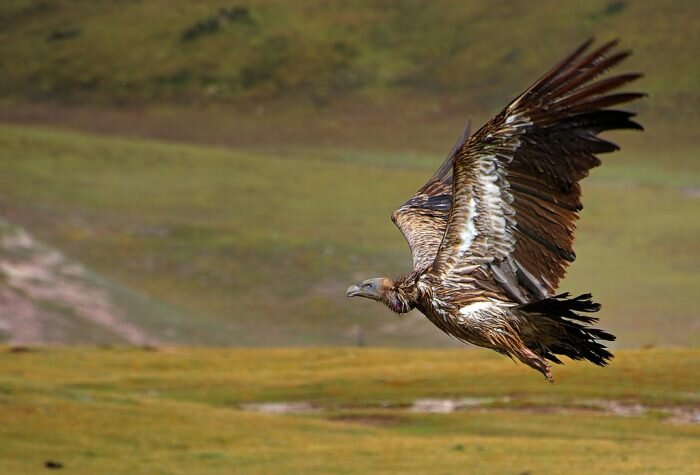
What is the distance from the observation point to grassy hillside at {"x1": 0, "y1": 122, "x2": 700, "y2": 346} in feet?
138

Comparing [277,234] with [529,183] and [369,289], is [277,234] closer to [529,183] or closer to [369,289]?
[369,289]

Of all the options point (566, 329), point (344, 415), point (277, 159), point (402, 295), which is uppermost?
point (277, 159)

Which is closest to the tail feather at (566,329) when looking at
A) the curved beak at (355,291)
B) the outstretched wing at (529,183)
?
the outstretched wing at (529,183)

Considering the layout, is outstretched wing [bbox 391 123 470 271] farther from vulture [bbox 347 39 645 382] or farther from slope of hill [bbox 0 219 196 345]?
slope of hill [bbox 0 219 196 345]

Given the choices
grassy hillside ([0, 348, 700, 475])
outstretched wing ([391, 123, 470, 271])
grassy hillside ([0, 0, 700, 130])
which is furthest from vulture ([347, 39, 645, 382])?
grassy hillside ([0, 0, 700, 130])

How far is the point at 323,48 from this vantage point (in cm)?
9388

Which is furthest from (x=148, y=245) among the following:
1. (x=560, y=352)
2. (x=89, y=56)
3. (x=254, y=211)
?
(x=89, y=56)

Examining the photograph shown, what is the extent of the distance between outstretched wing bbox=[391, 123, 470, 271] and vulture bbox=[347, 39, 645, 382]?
67cm

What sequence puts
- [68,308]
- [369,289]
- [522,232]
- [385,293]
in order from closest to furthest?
[522,232]
[385,293]
[369,289]
[68,308]

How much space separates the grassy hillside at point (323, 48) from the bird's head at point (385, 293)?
233 ft

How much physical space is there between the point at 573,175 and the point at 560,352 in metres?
1.20

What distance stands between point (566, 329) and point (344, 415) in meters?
13.6

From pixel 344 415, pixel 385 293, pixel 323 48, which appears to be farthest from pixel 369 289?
pixel 323 48

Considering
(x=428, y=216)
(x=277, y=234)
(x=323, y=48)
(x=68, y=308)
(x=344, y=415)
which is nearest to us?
(x=428, y=216)
